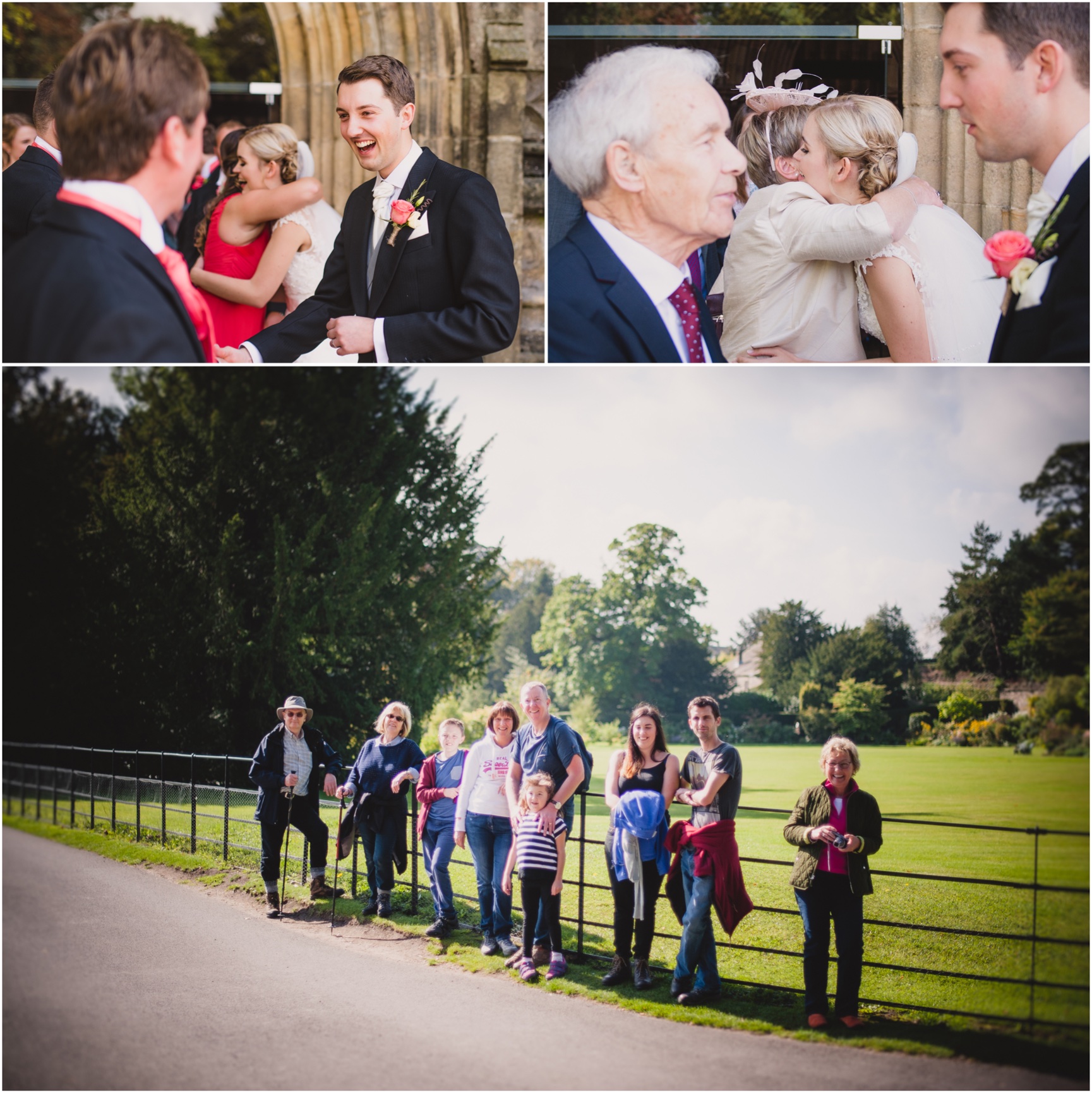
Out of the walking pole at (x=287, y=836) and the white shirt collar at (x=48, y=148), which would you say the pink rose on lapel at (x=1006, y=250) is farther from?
the white shirt collar at (x=48, y=148)

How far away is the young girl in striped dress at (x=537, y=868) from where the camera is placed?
437cm

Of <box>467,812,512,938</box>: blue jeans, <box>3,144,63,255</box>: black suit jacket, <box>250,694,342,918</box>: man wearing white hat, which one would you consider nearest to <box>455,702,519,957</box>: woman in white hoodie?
<box>467,812,512,938</box>: blue jeans

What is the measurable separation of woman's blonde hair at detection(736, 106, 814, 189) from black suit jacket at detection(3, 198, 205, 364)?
7.57 ft

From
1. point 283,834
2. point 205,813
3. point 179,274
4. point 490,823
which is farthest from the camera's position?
point 205,813

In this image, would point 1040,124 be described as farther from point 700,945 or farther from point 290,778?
point 290,778

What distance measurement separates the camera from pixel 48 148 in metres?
4.43

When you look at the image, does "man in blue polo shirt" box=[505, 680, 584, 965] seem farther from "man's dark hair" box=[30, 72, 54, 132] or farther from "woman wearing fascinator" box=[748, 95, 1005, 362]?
"man's dark hair" box=[30, 72, 54, 132]

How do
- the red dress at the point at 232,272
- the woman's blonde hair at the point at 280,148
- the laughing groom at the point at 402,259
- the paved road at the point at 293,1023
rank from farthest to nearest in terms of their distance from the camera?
the woman's blonde hair at the point at 280,148 → the red dress at the point at 232,272 → the laughing groom at the point at 402,259 → the paved road at the point at 293,1023

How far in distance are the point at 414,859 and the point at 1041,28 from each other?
428cm

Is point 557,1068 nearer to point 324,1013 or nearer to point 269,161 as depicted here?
point 324,1013

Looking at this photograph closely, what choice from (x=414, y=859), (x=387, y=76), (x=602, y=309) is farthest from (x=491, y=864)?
(x=387, y=76)

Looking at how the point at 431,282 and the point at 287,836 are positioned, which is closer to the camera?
the point at 431,282

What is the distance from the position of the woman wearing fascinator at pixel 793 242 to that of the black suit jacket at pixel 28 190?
2.74m

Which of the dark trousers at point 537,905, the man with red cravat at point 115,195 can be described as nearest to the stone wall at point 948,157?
the man with red cravat at point 115,195
